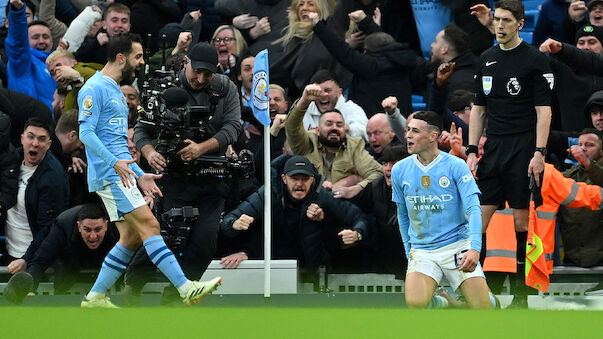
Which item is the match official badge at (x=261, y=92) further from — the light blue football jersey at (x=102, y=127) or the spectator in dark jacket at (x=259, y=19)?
the spectator in dark jacket at (x=259, y=19)

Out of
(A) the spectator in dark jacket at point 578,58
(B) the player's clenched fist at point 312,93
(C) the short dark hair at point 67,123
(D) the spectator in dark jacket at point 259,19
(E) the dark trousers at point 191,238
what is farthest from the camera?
(D) the spectator in dark jacket at point 259,19

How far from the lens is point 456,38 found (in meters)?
11.4

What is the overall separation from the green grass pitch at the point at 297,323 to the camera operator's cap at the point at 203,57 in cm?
316

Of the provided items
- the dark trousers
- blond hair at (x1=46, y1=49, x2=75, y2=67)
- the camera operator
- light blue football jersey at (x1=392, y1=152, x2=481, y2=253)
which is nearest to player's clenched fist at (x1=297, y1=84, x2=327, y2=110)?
the camera operator

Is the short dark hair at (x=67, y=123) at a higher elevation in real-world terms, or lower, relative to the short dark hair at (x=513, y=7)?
lower

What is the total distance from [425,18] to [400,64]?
122 centimetres

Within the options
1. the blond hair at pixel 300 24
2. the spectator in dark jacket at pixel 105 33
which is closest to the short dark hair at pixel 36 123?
the spectator in dark jacket at pixel 105 33

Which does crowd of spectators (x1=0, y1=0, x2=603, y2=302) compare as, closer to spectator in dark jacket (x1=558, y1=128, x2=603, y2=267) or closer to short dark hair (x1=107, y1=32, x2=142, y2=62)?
spectator in dark jacket (x1=558, y1=128, x2=603, y2=267)

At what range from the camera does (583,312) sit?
6.21 metres

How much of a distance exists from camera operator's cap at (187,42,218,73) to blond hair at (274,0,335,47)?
10.3 feet

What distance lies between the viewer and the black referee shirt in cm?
848

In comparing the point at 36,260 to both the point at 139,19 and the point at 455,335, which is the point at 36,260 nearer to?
the point at 139,19

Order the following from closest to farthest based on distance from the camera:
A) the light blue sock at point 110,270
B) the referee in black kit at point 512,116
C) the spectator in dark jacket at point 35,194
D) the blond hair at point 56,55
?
the light blue sock at point 110,270 < the referee in black kit at point 512,116 < the spectator in dark jacket at point 35,194 < the blond hair at point 56,55

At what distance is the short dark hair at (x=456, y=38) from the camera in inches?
447
